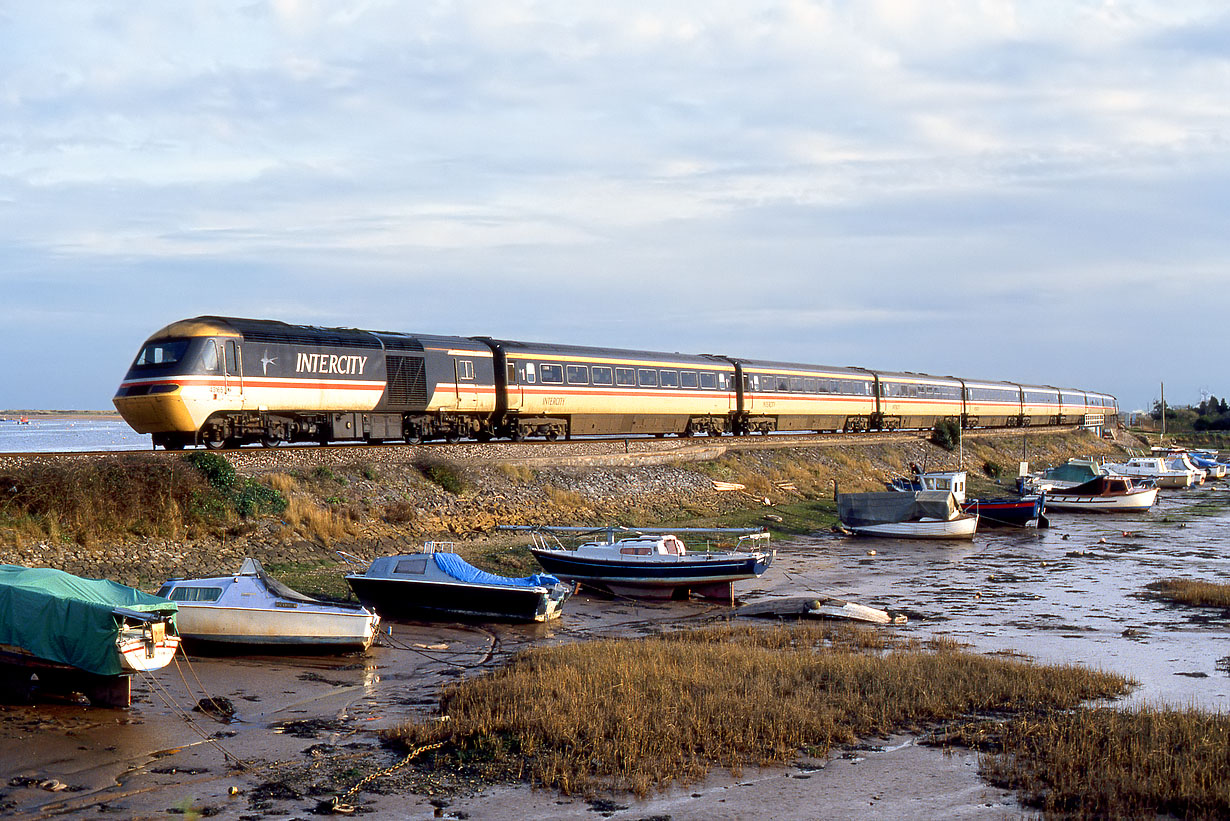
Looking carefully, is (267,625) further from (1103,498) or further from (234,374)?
(1103,498)

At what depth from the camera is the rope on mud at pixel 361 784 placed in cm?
1084

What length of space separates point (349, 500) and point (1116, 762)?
2123 cm

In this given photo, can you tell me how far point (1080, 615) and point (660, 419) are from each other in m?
25.7

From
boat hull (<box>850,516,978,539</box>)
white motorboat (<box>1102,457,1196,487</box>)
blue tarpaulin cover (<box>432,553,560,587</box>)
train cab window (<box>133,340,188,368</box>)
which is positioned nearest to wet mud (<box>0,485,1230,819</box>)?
blue tarpaulin cover (<box>432,553,560,587</box>)

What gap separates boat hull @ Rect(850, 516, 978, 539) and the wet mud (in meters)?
8.92

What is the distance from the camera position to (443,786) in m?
11.6

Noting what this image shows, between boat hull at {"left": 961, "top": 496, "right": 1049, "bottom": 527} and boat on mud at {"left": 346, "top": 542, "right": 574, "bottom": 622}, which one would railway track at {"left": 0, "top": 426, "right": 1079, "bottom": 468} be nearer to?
boat on mud at {"left": 346, "top": 542, "right": 574, "bottom": 622}

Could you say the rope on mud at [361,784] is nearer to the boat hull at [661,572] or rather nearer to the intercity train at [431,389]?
the boat hull at [661,572]

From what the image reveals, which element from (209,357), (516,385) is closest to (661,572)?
(209,357)

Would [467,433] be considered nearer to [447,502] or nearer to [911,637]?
[447,502]

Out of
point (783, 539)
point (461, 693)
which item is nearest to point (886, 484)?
point (783, 539)

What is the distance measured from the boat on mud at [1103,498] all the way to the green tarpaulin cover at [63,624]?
→ 44093 mm

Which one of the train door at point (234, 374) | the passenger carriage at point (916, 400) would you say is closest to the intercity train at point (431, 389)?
the train door at point (234, 374)

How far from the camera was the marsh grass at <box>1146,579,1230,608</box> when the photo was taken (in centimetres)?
2434
